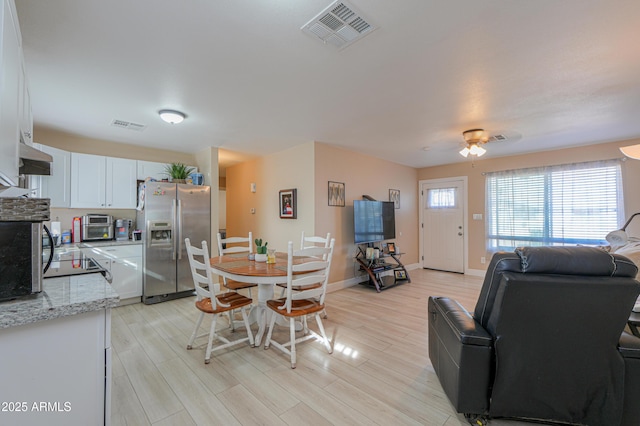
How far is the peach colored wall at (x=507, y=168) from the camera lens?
419 centimetres

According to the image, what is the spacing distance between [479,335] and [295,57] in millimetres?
2219

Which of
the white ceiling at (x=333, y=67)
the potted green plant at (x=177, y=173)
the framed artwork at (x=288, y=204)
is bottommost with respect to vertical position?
the framed artwork at (x=288, y=204)

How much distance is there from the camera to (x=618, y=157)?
14.0 feet

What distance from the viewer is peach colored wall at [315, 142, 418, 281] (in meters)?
4.45

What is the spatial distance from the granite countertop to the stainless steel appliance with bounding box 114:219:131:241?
3.36 meters

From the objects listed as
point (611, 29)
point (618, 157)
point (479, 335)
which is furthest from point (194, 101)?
point (618, 157)

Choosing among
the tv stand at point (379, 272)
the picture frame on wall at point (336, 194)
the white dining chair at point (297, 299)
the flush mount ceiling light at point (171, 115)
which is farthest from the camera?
the tv stand at point (379, 272)

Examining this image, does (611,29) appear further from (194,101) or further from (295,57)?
(194,101)

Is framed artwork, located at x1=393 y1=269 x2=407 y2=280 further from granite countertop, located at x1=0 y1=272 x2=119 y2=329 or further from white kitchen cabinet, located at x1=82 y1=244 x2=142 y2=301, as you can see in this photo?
granite countertop, located at x1=0 y1=272 x2=119 y2=329

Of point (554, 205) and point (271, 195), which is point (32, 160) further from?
point (554, 205)

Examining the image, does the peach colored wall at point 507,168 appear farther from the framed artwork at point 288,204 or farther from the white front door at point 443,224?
the framed artwork at point 288,204

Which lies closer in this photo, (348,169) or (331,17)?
(331,17)

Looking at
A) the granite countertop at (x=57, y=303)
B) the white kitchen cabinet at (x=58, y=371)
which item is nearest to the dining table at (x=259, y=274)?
the granite countertop at (x=57, y=303)

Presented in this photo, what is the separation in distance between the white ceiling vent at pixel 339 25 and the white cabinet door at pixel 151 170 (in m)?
3.75
